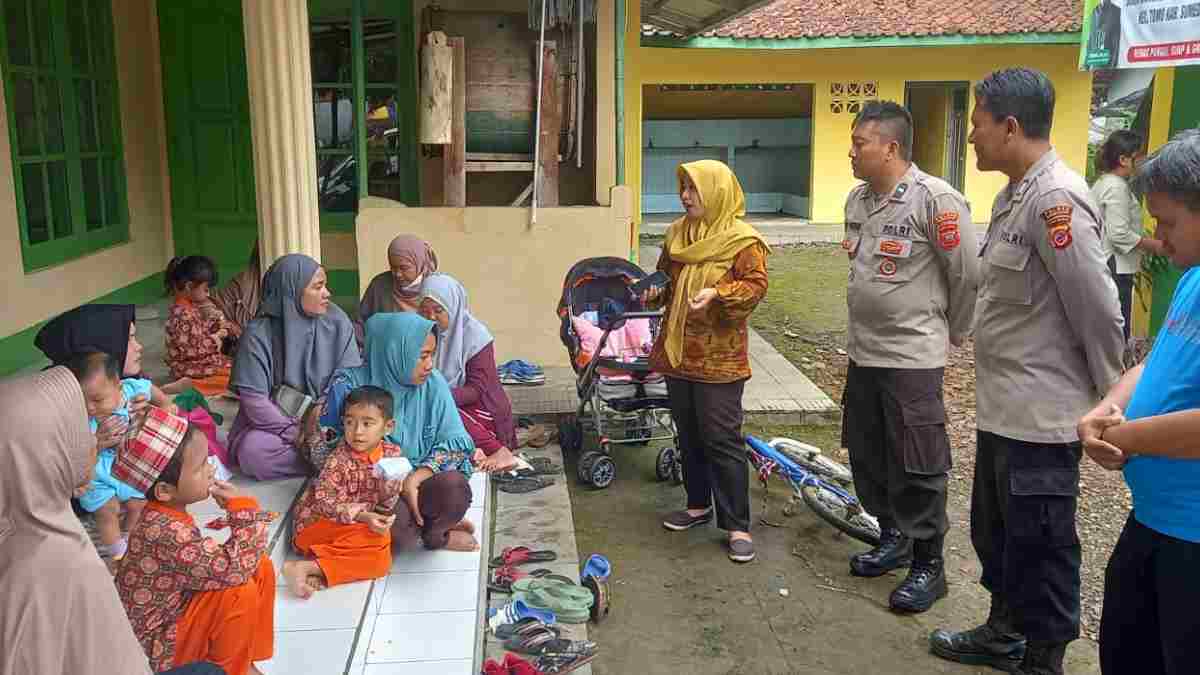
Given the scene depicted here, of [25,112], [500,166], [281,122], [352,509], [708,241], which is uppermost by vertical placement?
[25,112]

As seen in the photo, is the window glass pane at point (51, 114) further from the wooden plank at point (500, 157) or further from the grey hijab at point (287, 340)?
the grey hijab at point (287, 340)

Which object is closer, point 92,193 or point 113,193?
point 92,193

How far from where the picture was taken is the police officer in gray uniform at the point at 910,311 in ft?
12.0

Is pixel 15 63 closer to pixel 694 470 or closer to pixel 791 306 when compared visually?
pixel 694 470

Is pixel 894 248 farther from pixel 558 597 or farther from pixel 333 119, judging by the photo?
pixel 333 119

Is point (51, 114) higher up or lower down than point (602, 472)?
higher up

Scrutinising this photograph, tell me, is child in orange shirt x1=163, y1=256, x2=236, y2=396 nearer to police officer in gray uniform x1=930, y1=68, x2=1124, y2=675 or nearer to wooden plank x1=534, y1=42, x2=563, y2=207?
wooden plank x1=534, y1=42, x2=563, y2=207

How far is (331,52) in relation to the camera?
7.77m

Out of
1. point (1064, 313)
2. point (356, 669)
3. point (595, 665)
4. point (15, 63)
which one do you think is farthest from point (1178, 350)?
point (15, 63)

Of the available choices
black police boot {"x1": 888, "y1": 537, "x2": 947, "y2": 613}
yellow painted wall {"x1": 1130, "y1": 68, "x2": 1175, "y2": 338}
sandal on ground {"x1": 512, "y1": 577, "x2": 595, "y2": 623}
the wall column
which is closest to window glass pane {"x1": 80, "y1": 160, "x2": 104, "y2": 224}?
the wall column

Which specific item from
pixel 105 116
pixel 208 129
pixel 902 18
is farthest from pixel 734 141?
pixel 105 116

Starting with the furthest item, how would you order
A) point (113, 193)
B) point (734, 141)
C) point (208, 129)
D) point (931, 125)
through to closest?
point (734, 141), point (931, 125), point (208, 129), point (113, 193)

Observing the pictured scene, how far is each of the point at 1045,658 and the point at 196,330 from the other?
4333mm

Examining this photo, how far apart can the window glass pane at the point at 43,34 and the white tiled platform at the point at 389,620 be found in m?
3.71
